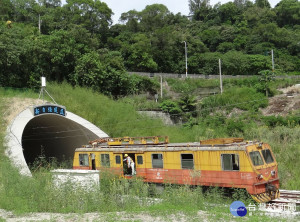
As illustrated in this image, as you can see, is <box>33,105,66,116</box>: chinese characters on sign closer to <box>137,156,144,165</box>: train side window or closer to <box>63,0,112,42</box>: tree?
<box>137,156,144,165</box>: train side window

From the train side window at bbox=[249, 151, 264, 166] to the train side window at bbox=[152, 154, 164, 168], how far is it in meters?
4.25

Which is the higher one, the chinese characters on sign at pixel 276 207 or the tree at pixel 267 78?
the tree at pixel 267 78

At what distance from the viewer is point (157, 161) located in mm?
14633

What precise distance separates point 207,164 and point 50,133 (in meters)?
14.9

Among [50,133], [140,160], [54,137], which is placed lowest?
[140,160]

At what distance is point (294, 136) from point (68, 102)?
18.4 metres

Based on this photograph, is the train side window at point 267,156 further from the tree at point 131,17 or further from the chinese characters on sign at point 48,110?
the tree at point 131,17

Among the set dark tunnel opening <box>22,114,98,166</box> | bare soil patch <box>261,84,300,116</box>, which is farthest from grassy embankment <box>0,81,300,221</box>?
bare soil patch <box>261,84,300,116</box>

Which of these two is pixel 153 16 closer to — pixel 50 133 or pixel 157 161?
pixel 50 133

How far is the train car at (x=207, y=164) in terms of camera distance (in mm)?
11672

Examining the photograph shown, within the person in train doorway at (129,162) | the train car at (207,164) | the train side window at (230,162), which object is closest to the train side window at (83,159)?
the train car at (207,164)

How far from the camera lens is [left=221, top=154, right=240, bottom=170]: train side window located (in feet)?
39.2

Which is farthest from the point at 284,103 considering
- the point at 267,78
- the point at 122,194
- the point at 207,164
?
the point at 122,194

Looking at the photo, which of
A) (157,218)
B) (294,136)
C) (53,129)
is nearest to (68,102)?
(53,129)
